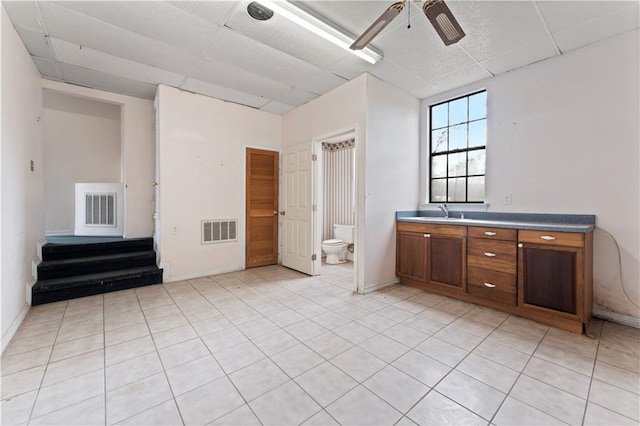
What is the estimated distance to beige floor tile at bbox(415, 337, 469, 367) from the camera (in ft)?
6.43

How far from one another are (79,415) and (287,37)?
3182mm

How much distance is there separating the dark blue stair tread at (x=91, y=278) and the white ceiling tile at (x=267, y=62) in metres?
2.90

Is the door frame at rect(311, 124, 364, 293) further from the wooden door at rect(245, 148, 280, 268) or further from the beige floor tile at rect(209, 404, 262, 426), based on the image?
the beige floor tile at rect(209, 404, 262, 426)

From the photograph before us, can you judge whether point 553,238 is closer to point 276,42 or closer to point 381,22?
point 381,22

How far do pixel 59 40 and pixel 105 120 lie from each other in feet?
10.2

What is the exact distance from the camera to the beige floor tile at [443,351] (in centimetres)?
196

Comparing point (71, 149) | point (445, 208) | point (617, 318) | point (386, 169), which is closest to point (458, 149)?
point (445, 208)

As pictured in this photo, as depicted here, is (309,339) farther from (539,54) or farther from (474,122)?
(539,54)

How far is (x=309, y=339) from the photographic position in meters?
2.24

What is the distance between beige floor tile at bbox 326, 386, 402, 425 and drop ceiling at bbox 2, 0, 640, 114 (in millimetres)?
2854

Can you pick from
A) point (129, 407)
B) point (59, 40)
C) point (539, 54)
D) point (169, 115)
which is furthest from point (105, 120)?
point (539, 54)

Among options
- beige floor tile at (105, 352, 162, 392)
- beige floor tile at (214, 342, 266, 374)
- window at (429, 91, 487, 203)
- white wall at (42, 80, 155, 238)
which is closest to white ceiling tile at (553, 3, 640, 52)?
window at (429, 91, 487, 203)

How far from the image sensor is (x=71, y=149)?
5.03m

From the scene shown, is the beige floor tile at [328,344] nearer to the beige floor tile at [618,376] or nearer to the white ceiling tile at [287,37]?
the beige floor tile at [618,376]
